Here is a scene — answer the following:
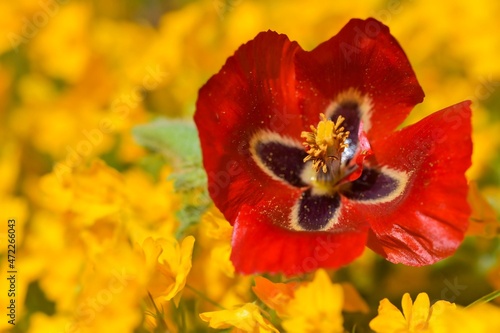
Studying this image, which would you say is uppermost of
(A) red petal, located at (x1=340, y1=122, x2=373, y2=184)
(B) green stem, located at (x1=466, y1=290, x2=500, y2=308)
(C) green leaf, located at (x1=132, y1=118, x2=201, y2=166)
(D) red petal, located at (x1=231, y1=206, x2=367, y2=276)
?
(C) green leaf, located at (x1=132, y1=118, x2=201, y2=166)

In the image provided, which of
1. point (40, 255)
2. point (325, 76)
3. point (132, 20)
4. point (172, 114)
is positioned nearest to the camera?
point (325, 76)

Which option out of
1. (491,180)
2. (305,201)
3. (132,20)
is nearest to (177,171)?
(305,201)

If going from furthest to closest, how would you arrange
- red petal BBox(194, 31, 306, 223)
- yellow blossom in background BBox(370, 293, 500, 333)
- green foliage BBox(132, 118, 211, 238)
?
green foliage BBox(132, 118, 211, 238), red petal BBox(194, 31, 306, 223), yellow blossom in background BBox(370, 293, 500, 333)

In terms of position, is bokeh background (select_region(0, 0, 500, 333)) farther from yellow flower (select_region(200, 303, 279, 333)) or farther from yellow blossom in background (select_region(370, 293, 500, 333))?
yellow blossom in background (select_region(370, 293, 500, 333))

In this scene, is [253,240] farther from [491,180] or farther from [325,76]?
[491,180]

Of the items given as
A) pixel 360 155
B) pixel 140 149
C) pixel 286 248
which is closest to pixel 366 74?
pixel 360 155

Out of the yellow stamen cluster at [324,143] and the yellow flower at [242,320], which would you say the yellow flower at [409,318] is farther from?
the yellow stamen cluster at [324,143]

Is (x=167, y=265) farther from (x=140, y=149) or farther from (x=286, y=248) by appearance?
(x=140, y=149)

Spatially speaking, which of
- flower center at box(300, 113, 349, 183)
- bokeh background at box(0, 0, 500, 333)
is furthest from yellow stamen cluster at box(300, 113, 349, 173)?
bokeh background at box(0, 0, 500, 333)
